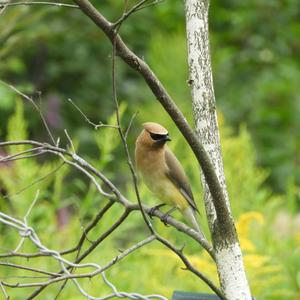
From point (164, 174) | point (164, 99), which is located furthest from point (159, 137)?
point (164, 99)

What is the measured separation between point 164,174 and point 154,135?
389mm

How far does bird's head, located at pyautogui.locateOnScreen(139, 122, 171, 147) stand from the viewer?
3217mm

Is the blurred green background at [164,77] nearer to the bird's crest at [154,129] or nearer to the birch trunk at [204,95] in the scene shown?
the bird's crest at [154,129]

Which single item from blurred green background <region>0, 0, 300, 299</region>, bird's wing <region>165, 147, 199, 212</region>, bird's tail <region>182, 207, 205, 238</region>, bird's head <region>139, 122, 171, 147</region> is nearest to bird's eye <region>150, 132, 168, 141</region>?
bird's head <region>139, 122, 171, 147</region>

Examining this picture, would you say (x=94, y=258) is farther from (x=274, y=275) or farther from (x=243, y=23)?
(x=243, y=23)

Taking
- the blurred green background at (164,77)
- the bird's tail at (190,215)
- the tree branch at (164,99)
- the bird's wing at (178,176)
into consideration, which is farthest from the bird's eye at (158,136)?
the blurred green background at (164,77)

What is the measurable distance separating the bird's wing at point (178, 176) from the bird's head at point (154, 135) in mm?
179

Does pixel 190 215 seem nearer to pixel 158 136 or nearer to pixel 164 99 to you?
pixel 158 136

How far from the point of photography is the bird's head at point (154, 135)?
322 centimetres

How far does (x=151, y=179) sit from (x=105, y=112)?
10.3 feet

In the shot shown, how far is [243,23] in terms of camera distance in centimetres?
644

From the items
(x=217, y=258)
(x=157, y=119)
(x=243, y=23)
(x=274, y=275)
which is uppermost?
(x=243, y=23)

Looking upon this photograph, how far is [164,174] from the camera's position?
3.67 metres

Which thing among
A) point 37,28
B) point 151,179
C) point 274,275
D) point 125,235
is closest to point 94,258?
point 151,179
